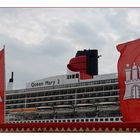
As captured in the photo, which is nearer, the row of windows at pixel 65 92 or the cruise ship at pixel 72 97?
the cruise ship at pixel 72 97

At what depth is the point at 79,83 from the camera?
1193 inches

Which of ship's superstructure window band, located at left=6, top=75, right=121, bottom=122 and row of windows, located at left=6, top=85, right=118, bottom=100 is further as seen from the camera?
row of windows, located at left=6, top=85, right=118, bottom=100

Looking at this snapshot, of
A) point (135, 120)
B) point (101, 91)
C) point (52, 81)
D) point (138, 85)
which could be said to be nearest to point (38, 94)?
point (52, 81)

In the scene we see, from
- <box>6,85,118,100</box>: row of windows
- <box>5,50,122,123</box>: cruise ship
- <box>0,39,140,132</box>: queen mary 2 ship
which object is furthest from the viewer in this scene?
<box>6,85,118,100</box>: row of windows

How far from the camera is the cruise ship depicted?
27.3m

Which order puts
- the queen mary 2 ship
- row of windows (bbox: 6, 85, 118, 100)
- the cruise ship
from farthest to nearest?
1. row of windows (bbox: 6, 85, 118, 100)
2. the cruise ship
3. the queen mary 2 ship

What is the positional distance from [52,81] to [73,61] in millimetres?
2984

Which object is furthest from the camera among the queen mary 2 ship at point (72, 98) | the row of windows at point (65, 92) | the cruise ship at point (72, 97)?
the row of windows at point (65, 92)

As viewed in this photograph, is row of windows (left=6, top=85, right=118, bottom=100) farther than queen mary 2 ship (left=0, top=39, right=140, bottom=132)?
Yes

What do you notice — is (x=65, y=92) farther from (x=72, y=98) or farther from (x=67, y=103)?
(x=67, y=103)

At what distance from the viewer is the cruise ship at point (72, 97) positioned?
27344 millimetres

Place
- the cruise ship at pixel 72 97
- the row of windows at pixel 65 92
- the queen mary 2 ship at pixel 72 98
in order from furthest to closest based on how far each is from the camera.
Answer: the row of windows at pixel 65 92 → the cruise ship at pixel 72 97 → the queen mary 2 ship at pixel 72 98

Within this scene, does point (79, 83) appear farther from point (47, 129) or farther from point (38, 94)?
point (47, 129)

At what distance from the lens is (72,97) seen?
29.6 meters
